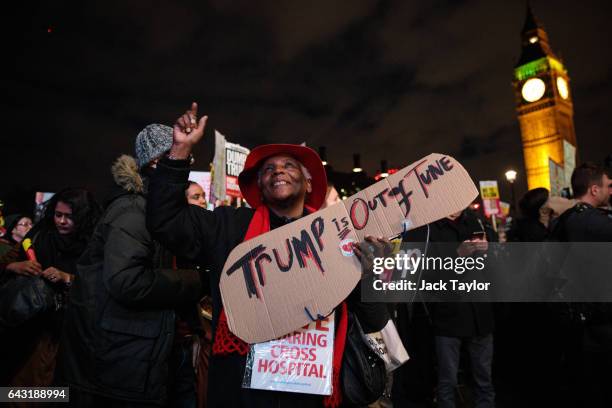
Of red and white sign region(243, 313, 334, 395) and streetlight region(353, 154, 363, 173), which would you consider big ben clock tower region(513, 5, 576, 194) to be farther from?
red and white sign region(243, 313, 334, 395)

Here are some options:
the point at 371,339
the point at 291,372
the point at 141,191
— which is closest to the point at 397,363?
the point at 371,339

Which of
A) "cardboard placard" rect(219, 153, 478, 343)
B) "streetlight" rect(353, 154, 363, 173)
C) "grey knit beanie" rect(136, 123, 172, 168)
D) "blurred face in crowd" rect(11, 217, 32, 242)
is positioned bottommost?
"cardboard placard" rect(219, 153, 478, 343)

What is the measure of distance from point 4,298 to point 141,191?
144 cm

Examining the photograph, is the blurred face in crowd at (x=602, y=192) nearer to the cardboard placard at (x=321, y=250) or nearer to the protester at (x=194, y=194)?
the cardboard placard at (x=321, y=250)

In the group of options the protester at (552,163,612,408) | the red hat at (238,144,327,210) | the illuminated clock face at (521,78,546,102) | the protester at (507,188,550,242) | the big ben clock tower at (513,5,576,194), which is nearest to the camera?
the red hat at (238,144,327,210)

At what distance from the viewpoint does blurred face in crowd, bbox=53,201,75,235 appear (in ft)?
10.5

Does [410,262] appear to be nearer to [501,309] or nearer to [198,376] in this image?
[198,376]

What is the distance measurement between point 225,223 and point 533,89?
7103 centimetres

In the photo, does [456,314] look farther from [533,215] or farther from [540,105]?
[540,105]

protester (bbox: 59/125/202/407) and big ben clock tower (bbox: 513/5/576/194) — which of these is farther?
big ben clock tower (bbox: 513/5/576/194)

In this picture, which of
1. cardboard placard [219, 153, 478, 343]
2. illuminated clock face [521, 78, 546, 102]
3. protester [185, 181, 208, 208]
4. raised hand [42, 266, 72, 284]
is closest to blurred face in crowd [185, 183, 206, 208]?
protester [185, 181, 208, 208]

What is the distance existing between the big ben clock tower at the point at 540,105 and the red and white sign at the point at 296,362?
67.4 m

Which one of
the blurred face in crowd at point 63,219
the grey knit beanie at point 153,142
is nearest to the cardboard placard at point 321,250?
the grey knit beanie at point 153,142

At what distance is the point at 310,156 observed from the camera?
2.32 m
